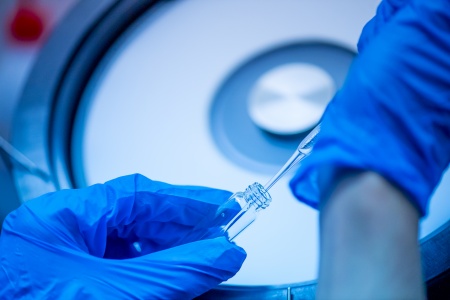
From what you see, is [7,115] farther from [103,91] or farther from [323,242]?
[323,242]

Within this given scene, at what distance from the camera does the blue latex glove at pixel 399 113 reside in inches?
18.0

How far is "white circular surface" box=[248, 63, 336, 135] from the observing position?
1045 millimetres

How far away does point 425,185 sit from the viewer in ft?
1.53

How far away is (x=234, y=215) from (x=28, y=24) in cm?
68

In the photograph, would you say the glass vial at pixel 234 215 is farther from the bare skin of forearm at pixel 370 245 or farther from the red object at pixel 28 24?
the red object at pixel 28 24


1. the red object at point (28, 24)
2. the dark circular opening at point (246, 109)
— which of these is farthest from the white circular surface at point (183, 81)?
the red object at point (28, 24)

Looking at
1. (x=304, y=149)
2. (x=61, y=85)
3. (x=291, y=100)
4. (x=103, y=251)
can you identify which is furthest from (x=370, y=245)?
(x=61, y=85)

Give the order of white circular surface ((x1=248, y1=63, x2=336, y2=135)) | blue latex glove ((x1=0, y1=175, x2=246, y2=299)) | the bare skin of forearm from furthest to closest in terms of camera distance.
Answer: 1. white circular surface ((x1=248, y1=63, x2=336, y2=135))
2. blue latex glove ((x1=0, y1=175, x2=246, y2=299))
3. the bare skin of forearm

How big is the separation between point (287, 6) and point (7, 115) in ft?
2.25

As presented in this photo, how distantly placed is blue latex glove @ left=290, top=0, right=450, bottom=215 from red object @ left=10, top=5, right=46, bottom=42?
0.82m

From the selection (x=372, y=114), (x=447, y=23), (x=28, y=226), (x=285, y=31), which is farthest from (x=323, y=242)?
(x=285, y=31)

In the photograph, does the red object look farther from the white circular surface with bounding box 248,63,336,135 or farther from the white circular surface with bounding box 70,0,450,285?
the white circular surface with bounding box 248,63,336,135

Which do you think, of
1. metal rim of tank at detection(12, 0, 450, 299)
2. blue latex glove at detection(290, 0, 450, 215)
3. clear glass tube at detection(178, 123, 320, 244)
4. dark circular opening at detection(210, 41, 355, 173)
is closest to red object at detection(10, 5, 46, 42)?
metal rim of tank at detection(12, 0, 450, 299)

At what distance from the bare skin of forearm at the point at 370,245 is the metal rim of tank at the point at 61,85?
2.49ft
